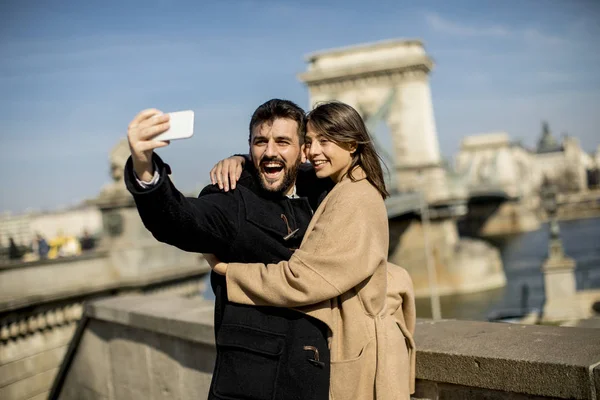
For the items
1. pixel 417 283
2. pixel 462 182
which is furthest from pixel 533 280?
pixel 462 182

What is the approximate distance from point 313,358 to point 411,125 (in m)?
31.7

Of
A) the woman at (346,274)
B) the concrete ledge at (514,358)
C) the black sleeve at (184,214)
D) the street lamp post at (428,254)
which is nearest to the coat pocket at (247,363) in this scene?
the woman at (346,274)

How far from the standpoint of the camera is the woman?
1.96 metres

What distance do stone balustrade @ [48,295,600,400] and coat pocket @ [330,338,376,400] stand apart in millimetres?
463

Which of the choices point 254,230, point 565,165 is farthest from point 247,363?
point 565,165

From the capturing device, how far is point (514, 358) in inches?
87.4

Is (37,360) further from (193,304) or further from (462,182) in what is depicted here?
(462,182)

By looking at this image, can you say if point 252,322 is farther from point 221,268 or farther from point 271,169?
point 271,169

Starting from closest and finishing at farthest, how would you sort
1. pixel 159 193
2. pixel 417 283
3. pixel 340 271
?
pixel 159 193, pixel 340 271, pixel 417 283

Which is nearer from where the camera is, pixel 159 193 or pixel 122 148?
pixel 159 193

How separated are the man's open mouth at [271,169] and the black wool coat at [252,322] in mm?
95

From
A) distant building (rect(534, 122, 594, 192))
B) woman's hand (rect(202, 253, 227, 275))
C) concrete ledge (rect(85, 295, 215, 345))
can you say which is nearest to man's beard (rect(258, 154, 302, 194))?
woman's hand (rect(202, 253, 227, 275))

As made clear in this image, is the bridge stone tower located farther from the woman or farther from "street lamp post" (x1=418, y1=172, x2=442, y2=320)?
the woman

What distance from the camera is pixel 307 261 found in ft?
6.43
